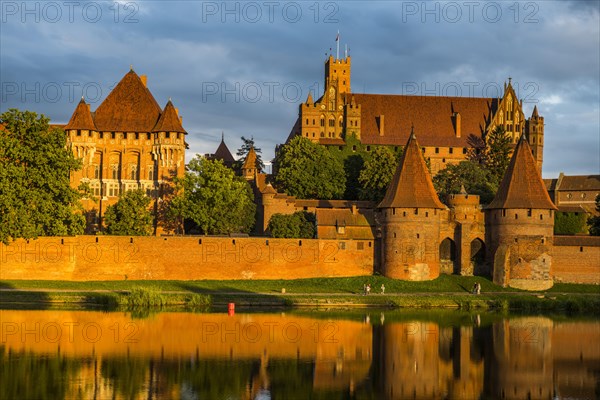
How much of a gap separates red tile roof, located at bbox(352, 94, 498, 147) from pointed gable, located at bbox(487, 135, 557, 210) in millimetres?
24796

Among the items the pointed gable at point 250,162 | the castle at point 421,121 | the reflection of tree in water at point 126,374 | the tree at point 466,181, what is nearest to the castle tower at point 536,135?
the castle at point 421,121

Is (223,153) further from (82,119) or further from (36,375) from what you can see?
(36,375)

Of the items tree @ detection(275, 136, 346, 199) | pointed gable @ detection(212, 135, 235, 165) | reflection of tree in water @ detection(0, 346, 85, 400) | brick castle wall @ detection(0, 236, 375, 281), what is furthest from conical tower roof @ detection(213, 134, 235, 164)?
reflection of tree in water @ detection(0, 346, 85, 400)

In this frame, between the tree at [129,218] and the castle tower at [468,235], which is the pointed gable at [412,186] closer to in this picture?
the castle tower at [468,235]

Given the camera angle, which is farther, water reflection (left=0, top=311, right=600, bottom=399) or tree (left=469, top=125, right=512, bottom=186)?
tree (left=469, top=125, right=512, bottom=186)

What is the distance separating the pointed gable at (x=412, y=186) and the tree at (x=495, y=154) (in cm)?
1880

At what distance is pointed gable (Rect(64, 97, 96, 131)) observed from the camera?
6462 centimetres

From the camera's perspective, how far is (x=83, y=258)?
51.3 m

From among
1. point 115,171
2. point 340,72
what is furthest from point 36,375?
point 340,72

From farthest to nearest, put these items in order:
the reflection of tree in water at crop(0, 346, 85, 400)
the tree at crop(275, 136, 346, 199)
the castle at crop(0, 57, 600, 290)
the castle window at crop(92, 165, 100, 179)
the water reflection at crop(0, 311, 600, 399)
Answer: the tree at crop(275, 136, 346, 199) < the castle window at crop(92, 165, 100, 179) < the castle at crop(0, 57, 600, 290) < the water reflection at crop(0, 311, 600, 399) < the reflection of tree in water at crop(0, 346, 85, 400)

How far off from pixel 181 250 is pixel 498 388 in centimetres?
2670

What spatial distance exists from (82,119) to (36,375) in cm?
3907

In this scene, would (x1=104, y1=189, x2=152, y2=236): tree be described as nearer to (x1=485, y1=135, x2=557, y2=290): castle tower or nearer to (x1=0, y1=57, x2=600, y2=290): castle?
(x1=0, y1=57, x2=600, y2=290): castle

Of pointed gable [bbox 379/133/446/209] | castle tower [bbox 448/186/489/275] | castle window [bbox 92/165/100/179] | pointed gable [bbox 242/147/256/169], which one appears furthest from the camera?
pointed gable [bbox 242/147/256/169]
